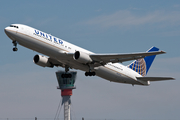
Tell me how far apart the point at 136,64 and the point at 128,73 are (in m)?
5.08

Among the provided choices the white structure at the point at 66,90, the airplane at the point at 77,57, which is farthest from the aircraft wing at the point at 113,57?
the white structure at the point at 66,90

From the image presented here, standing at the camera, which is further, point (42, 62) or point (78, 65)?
point (42, 62)

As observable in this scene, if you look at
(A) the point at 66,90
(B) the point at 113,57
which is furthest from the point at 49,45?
(A) the point at 66,90

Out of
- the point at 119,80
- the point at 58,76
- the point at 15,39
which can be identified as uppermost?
the point at 58,76

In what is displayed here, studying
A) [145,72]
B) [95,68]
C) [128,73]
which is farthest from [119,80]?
[145,72]

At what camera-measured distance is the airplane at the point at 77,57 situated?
39500mm

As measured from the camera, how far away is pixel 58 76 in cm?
11369

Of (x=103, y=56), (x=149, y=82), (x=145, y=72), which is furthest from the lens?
(x=145, y=72)

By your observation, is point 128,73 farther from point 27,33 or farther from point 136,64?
point 27,33

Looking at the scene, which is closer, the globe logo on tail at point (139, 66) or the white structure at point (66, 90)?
the globe logo on tail at point (139, 66)

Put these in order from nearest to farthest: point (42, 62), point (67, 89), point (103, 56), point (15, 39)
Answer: point (15, 39)
point (103, 56)
point (42, 62)
point (67, 89)

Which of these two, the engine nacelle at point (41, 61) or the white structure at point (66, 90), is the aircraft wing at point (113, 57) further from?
the white structure at point (66, 90)

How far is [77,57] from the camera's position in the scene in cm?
4250

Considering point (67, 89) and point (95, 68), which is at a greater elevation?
point (67, 89)
